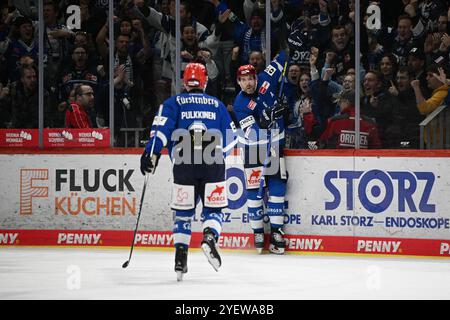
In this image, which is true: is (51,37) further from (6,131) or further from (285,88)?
(285,88)

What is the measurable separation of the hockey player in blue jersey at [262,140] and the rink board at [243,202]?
0.19 meters

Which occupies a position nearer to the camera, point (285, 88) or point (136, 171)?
point (136, 171)

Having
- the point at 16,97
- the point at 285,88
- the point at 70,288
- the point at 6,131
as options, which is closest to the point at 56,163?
the point at 6,131

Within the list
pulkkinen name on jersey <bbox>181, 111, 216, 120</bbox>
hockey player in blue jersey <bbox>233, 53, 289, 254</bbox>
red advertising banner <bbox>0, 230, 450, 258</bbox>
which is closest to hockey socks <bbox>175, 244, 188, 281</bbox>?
pulkkinen name on jersey <bbox>181, 111, 216, 120</bbox>

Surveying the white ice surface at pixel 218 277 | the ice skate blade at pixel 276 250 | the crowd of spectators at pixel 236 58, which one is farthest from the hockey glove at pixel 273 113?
the white ice surface at pixel 218 277

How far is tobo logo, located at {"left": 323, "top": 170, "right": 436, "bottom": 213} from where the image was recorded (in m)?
10.4

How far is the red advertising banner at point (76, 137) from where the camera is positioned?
11602mm

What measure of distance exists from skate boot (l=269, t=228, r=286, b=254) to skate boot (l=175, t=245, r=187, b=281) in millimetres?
2450

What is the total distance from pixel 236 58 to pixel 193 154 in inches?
164

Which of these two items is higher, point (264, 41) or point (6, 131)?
point (264, 41)

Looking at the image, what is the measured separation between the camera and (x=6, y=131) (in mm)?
11898

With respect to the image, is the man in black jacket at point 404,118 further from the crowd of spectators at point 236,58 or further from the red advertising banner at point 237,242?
the red advertising banner at point 237,242

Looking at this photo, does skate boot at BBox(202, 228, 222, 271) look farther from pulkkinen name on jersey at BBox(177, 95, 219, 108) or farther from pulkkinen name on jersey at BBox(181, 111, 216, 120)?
pulkkinen name on jersey at BBox(177, 95, 219, 108)

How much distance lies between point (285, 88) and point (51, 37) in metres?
3.53
